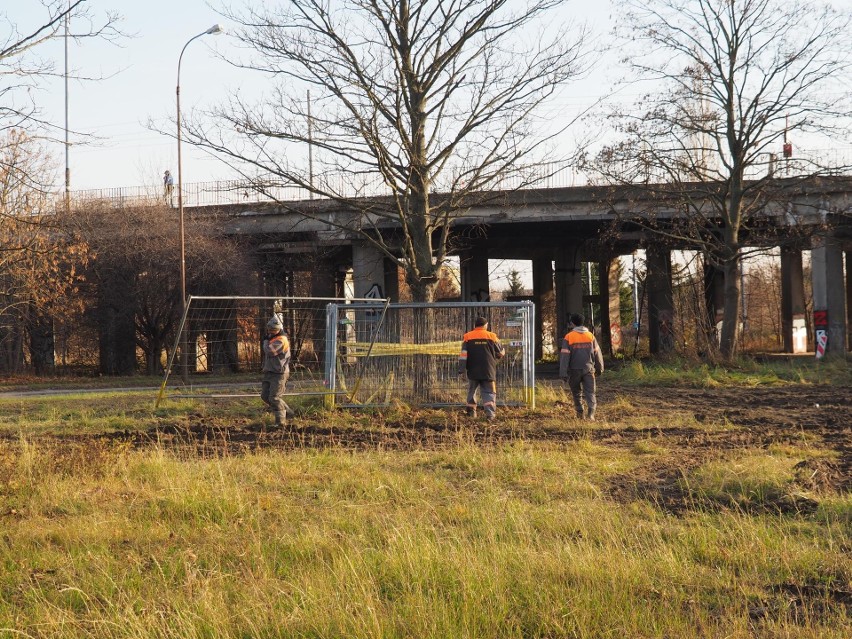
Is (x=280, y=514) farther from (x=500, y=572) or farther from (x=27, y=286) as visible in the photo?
(x=27, y=286)

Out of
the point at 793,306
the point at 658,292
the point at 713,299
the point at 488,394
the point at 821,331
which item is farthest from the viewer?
the point at 713,299

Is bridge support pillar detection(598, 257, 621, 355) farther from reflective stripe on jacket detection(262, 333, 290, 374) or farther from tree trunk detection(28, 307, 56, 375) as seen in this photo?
reflective stripe on jacket detection(262, 333, 290, 374)

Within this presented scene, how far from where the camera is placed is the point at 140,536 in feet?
23.9

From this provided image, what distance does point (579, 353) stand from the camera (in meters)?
14.9

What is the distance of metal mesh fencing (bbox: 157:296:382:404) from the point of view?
55.1ft

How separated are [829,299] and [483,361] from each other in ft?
78.3

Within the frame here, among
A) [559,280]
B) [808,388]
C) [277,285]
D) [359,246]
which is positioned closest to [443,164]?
[808,388]

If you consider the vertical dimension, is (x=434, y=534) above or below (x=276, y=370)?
below

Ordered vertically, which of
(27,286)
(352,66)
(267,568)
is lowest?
(267,568)

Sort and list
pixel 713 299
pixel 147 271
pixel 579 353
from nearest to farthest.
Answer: pixel 579 353 → pixel 147 271 → pixel 713 299

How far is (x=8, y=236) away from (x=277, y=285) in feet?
43.7

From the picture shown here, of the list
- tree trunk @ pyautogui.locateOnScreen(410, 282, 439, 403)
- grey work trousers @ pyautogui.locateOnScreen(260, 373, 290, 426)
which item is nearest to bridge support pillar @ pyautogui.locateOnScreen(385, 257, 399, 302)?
tree trunk @ pyautogui.locateOnScreen(410, 282, 439, 403)

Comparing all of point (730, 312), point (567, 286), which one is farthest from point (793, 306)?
point (730, 312)

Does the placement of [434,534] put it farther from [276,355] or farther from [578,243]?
[578,243]
